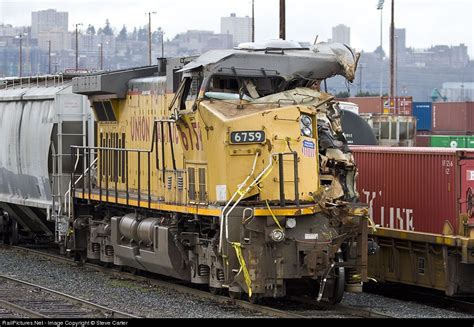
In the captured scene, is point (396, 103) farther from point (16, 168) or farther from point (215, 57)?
point (215, 57)

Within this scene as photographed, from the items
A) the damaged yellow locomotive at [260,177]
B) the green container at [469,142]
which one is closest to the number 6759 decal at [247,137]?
the damaged yellow locomotive at [260,177]

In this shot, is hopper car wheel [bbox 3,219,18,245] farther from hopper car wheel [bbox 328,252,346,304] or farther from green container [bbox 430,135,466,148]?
green container [bbox 430,135,466,148]

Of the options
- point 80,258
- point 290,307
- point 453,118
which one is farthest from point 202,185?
point 453,118

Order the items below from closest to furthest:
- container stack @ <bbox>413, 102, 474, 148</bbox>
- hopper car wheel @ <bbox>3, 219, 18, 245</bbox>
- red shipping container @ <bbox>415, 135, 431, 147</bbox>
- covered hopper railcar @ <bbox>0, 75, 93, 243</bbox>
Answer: covered hopper railcar @ <bbox>0, 75, 93, 243</bbox>, hopper car wheel @ <bbox>3, 219, 18, 245</bbox>, red shipping container @ <bbox>415, 135, 431, 147</bbox>, container stack @ <bbox>413, 102, 474, 148</bbox>

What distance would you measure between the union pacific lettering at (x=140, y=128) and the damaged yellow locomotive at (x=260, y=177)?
114 cm

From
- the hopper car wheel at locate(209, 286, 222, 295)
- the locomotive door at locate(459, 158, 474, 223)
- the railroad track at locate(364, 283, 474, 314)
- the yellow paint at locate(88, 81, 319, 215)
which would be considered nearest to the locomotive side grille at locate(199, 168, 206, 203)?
the yellow paint at locate(88, 81, 319, 215)

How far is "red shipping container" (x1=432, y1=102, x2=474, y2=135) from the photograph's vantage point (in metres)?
65.8

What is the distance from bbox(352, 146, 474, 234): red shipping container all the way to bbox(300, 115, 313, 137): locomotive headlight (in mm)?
2784

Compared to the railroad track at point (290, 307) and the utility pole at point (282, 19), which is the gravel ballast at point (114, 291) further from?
the utility pole at point (282, 19)

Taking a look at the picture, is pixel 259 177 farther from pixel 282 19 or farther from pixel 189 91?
pixel 282 19

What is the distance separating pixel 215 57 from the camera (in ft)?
51.1

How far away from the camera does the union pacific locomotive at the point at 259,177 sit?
599 inches

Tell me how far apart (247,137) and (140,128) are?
423 centimetres
